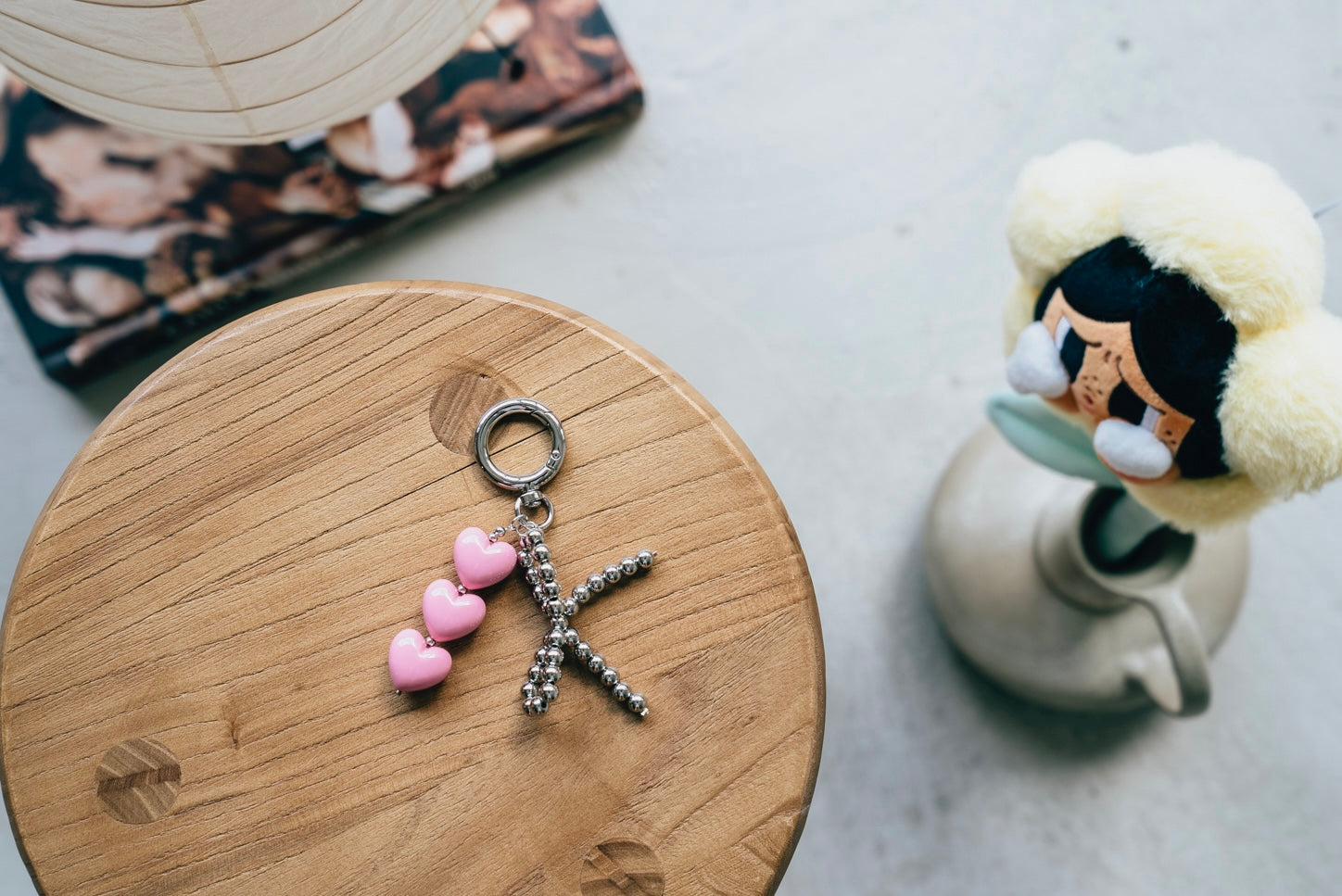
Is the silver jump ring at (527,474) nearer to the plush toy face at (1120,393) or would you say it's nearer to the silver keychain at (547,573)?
the silver keychain at (547,573)

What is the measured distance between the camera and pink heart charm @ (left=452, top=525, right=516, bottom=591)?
562 millimetres

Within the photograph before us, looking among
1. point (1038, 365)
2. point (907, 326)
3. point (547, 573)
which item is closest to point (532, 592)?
point (547, 573)

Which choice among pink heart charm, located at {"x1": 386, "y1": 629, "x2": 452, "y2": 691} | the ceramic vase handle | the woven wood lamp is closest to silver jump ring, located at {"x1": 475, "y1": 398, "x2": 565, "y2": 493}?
pink heart charm, located at {"x1": 386, "y1": 629, "x2": 452, "y2": 691}

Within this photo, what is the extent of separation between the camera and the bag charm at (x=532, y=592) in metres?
0.56

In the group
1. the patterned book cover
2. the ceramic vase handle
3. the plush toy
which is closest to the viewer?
the plush toy

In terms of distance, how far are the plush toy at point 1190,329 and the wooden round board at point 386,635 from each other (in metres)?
0.19

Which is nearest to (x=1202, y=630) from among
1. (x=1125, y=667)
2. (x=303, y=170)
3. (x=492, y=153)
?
(x=1125, y=667)

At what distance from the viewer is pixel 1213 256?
0.50 metres

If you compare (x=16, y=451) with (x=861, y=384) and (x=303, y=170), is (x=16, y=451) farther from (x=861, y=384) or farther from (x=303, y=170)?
(x=861, y=384)

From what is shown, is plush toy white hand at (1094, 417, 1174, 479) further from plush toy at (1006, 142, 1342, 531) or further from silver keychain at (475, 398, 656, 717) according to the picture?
silver keychain at (475, 398, 656, 717)

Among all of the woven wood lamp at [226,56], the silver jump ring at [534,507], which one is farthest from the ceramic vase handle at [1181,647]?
the woven wood lamp at [226,56]

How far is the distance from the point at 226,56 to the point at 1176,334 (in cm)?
53

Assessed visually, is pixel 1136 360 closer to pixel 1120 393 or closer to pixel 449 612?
pixel 1120 393

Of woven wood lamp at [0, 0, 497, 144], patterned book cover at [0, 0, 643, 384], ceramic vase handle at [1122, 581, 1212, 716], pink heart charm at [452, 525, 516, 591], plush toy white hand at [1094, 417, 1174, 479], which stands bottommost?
ceramic vase handle at [1122, 581, 1212, 716]
